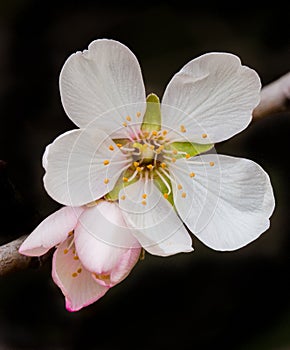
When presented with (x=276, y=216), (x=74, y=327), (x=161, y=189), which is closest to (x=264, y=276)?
(x=276, y=216)

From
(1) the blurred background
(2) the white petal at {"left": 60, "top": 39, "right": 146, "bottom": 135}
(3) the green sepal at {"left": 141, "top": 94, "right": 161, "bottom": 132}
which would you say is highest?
(2) the white petal at {"left": 60, "top": 39, "right": 146, "bottom": 135}

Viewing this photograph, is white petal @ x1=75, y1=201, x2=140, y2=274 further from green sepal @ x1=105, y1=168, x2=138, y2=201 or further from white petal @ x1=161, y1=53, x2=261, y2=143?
white petal @ x1=161, y1=53, x2=261, y2=143

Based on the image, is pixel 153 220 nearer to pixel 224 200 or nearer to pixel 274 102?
pixel 224 200

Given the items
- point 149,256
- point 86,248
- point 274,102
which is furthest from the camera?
point 149,256

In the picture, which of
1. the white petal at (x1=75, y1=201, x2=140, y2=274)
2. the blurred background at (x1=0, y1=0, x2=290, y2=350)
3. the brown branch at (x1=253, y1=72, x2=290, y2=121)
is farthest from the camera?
the blurred background at (x1=0, y1=0, x2=290, y2=350)

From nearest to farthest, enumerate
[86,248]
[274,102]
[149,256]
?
[86,248] < [274,102] < [149,256]

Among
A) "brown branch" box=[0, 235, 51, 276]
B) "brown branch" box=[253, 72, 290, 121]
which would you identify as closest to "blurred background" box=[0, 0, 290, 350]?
"brown branch" box=[253, 72, 290, 121]

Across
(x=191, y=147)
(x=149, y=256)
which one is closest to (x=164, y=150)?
(x=191, y=147)
